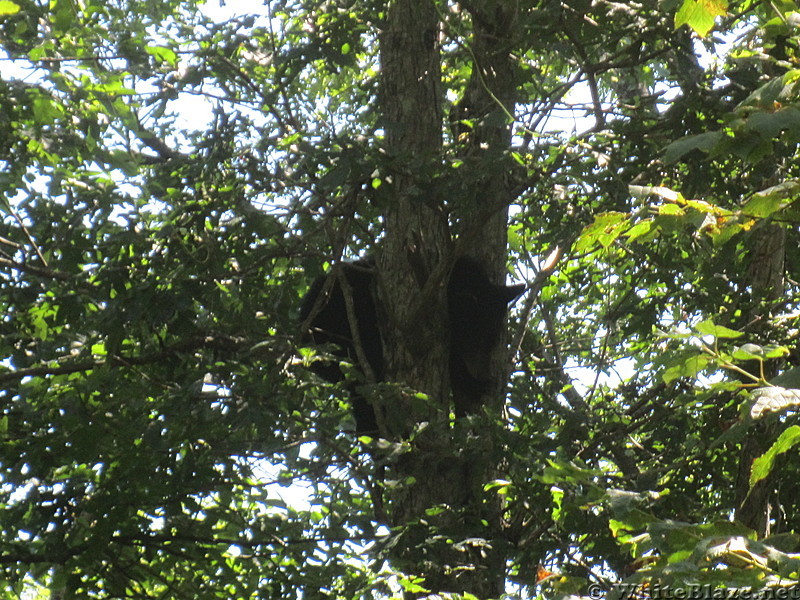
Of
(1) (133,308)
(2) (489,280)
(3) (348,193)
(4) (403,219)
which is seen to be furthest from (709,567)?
(2) (489,280)

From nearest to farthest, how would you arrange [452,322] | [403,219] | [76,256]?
1. [76,256]
2. [403,219]
3. [452,322]

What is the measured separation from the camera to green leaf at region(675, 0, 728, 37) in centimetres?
188

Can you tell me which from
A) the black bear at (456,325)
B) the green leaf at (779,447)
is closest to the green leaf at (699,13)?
the green leaf at (779,447)

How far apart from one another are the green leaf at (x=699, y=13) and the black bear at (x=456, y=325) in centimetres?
267

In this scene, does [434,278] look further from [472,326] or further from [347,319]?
[347,319]

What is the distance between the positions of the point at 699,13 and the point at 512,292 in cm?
364

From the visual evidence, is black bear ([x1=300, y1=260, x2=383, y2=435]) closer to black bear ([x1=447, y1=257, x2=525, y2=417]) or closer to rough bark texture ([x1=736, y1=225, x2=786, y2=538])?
black bear ([x1=447, y1=257, x2=525, y2=417])

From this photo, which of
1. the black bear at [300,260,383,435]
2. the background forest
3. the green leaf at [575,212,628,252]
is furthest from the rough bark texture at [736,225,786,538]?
the black bear at [300,260,383,435]

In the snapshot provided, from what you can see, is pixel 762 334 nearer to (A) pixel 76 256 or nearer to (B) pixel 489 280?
(B) pixel 489 280

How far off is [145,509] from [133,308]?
1.03 meters

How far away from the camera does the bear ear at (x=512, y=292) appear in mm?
5488

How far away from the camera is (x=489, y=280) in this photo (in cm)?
558

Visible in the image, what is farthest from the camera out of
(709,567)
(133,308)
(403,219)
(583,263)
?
(583,263)

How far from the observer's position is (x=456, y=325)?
208 inches
